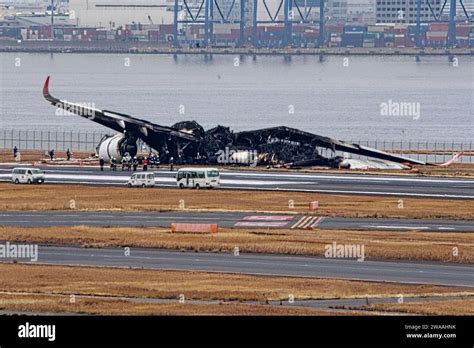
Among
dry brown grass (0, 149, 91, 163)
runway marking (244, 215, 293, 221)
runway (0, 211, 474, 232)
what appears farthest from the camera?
dry brown grass (0, 149, 91, 163)

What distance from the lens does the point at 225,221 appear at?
77062mm

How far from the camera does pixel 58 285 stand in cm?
5344

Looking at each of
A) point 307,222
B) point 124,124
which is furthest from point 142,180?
point 307,222

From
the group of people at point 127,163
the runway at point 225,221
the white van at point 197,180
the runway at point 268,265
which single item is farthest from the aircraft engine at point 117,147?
the runway at point 268,265

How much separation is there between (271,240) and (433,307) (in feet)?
67.4

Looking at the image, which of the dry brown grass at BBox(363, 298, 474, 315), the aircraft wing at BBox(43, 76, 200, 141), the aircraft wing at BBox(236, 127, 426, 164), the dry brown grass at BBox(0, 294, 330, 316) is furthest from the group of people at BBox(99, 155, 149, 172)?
the dry brown grass at BBox(363, 298, 474, 315)

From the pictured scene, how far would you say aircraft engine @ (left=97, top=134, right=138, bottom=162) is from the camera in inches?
4683

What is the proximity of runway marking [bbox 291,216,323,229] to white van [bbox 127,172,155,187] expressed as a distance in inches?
891

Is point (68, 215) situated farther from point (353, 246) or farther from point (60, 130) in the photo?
point (60, 130)

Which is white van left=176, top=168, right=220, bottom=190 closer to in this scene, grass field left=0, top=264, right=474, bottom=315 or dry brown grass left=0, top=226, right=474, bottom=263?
dry brown grass left=0, top=226, right=474, bottom=263

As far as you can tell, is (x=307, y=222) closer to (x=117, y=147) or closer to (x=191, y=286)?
(x=191, y=286)

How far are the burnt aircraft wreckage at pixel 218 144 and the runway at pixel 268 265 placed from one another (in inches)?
2182
